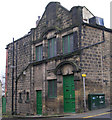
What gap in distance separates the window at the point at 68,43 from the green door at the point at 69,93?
2126 millimetres

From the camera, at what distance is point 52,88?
57.1 ft

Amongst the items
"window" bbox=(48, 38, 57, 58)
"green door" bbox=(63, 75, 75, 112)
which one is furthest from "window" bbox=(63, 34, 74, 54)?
"green door" bbox=(63, 75, 75, 112)

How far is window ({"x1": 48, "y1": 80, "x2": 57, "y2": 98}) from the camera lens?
56.0ft

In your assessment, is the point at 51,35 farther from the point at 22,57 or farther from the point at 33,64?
the point at 22,57

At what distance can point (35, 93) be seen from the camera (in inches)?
755

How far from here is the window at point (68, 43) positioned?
16.0 meters

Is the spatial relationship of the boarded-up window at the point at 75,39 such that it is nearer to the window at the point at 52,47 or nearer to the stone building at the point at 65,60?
the stone building at the point at 65,60

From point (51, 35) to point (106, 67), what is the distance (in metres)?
5.51

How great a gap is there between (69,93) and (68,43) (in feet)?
13.0

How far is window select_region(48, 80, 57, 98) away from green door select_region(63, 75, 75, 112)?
1.19m

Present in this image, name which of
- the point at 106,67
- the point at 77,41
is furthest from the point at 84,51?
the point at 106,67

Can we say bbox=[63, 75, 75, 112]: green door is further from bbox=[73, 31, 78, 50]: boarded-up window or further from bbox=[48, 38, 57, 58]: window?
bbox=[48, 38, 57, 58]: window

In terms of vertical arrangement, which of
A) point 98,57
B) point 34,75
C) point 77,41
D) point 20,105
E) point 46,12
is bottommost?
point 20,105

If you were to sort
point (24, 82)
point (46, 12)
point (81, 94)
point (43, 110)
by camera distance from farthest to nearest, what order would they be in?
point (24, 82) → point (46, 12) → point (43, 110) → point (81, 94)
